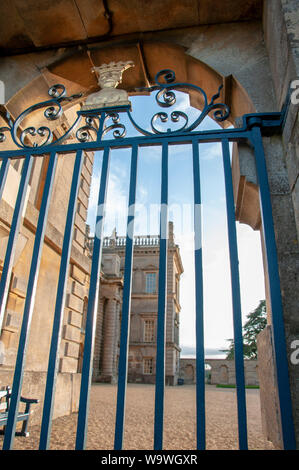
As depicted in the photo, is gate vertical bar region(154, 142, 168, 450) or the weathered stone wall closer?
gate vertical bar region(154, 142, 168, 450)

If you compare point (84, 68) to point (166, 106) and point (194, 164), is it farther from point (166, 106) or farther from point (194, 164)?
point (194, 164)

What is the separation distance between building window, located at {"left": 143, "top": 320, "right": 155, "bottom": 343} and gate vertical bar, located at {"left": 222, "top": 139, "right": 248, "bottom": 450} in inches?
1063

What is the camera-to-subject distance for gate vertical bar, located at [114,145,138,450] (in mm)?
1641

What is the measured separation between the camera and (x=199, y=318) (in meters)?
1.79

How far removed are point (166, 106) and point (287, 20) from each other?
0.99 metres

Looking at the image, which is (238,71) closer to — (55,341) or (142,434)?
(55,341)

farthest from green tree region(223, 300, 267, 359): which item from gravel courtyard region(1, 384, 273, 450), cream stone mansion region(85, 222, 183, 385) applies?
gravel courtyard region(1, 384, 273, 450)

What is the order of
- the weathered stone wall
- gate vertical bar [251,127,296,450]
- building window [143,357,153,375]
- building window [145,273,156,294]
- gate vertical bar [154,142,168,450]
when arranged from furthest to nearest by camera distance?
1. building window [145,273,156,294]
2. building window [143,357,153,375]
3. the weathered stone wall
4. gate vertical bar [154,142,168,450]
5. gate vertical bar [251,127,296,450]

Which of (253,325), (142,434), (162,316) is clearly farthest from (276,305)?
(253,325)

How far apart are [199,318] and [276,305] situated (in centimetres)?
43

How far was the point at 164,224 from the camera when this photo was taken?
205 centimetres

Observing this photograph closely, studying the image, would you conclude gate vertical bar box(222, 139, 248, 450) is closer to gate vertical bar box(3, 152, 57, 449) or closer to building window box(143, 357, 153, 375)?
gate vertical bar box(3, 152, 57, 449)

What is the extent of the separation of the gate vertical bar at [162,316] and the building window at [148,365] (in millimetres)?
26862

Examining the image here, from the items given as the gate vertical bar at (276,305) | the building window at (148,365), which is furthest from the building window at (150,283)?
the gate vertical bar at (276,305)
